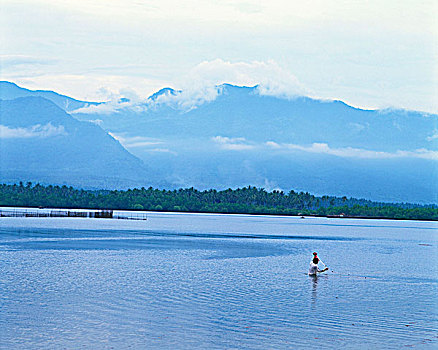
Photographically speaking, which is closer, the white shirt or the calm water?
the calm water

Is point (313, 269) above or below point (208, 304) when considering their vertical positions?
above

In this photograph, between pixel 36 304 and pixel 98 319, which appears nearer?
pixel 98 319

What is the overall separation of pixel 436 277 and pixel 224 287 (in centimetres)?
2595

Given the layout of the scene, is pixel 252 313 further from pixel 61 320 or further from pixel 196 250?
pixel 196 250

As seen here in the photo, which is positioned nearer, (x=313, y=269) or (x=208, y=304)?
(x=208, y=304)

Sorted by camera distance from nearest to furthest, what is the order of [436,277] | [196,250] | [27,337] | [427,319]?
1. [27,337]
2. [427,319]
3. [436,277]
4. [196,250]

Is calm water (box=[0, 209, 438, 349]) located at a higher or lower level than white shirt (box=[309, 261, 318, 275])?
lower

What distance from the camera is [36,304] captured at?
139 ft

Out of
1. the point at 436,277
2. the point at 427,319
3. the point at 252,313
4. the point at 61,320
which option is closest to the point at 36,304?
the point at 61,320

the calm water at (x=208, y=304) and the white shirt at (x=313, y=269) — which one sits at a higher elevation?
the white shirt at (x=313, y=269)

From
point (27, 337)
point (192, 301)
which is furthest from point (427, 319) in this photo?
point (27, 337)

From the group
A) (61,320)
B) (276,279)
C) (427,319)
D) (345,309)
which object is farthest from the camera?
(276,279)

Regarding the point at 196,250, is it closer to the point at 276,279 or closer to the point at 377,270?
the point at 377,270

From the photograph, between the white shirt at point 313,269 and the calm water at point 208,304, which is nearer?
the calm water at point 208,304
